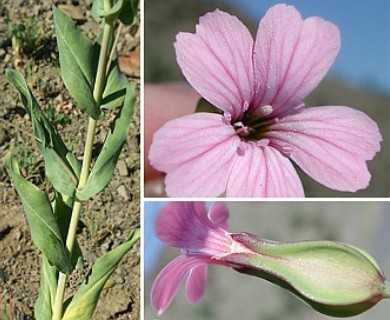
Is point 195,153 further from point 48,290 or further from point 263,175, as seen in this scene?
point 48,290

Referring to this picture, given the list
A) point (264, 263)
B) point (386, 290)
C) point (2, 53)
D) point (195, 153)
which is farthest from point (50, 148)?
point (2, 53)

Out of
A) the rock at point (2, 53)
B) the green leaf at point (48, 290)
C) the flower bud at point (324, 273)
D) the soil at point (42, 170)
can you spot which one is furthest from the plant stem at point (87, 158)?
the rock at point (2, 53)

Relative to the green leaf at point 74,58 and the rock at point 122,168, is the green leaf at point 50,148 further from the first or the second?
the rock at point 122,168

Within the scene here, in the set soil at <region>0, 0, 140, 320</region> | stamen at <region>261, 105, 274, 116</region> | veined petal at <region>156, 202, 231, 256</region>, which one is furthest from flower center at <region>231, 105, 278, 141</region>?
soil at <region>0, 0, 140, 320</region>

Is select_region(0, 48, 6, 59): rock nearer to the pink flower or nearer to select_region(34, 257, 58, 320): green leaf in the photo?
select_region(34, 257, 58, 320): green leaf

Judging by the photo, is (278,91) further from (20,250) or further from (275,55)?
(20,250)

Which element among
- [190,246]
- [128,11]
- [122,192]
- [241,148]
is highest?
[128,11]

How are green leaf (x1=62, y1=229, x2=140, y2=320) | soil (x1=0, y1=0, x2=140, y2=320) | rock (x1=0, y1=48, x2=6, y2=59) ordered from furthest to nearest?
rock (x1=0, y1=48, x2=6, y2=59), soil (x1=0, y1=0, x2=140, y2=320), green leaf (x1=62, y1=229, x2=140, y2=320)
